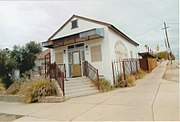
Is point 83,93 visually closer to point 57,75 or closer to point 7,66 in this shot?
point 57,75

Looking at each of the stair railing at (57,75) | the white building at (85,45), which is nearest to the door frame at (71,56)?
the white building at (85,45)

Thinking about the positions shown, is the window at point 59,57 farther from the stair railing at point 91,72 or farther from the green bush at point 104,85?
the green bush at point 104,85

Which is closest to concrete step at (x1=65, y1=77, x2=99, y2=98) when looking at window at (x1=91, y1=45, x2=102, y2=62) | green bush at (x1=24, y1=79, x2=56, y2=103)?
green bush at (x1=24, y1=79, x2=56, y2=103)

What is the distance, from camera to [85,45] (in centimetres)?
1287

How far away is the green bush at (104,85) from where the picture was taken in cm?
1018

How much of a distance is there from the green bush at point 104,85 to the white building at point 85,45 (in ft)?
1.99

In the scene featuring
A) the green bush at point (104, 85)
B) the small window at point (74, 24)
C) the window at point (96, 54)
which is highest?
the small window at point (74, 24)

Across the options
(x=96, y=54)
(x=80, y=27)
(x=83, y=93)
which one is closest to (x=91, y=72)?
(x=96, y=54)

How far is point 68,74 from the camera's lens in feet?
44.7

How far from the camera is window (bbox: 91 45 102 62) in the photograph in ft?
39.6

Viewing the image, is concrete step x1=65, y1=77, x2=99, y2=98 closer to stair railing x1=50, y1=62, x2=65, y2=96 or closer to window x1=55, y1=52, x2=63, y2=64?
stair railing x1=50, y1=62, x2=65, y2=96

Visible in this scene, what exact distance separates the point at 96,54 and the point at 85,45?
1368mm

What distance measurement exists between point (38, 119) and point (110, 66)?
24.0ft

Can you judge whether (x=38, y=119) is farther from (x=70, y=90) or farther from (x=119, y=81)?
(x=119, y=81)
